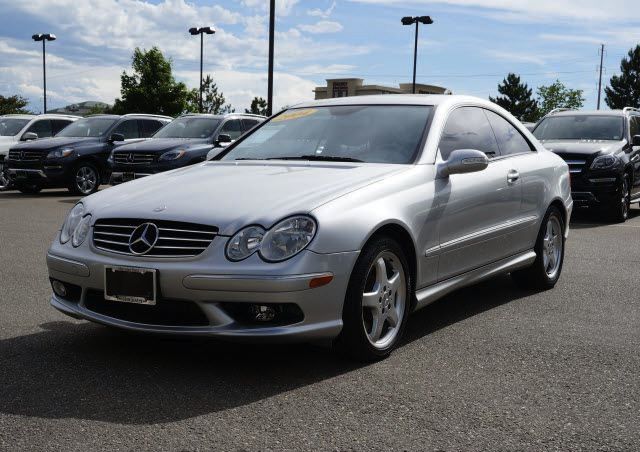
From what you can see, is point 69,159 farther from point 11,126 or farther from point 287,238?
point 287,238

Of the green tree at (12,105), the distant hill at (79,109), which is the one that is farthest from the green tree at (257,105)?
the green tree at (12,105)

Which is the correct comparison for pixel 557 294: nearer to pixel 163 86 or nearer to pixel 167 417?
pixel 167 417

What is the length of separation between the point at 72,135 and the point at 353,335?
15040mm

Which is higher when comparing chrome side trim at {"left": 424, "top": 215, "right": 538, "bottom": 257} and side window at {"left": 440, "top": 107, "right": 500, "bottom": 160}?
side window at {"left": 440, "top": 107, "right": 500, "bottom": 160}

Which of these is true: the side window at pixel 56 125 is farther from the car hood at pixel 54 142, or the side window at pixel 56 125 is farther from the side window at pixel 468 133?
the side window at pixel 468 133

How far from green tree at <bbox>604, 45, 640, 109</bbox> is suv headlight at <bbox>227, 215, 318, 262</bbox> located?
92.1 metres

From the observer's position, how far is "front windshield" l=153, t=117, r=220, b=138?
16.8m

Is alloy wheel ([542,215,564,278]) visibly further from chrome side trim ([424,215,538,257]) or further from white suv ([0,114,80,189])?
white suv ([0,114,80,189])

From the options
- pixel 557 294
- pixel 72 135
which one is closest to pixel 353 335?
pixel 557 294

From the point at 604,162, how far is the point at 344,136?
29.3 ft

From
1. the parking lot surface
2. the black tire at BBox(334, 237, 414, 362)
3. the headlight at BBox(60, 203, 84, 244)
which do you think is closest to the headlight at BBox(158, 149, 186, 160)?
the parking lot surface

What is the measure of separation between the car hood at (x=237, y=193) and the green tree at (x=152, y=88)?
47051 mm

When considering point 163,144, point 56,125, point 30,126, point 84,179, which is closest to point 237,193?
point 163,144

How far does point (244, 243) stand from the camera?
14.2 feet
